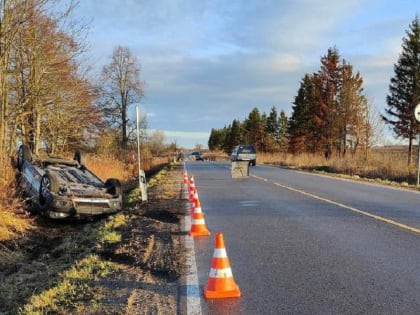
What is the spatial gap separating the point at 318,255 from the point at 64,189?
717 cm

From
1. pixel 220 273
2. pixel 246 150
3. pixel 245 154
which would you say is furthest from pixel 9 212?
pixel 246 150

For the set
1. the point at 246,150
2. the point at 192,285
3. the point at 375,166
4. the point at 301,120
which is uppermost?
the point at 301,120

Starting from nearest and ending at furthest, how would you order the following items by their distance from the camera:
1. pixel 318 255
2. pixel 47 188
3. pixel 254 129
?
pixel 318 255 < pixel 47 188 < pixel 254 129

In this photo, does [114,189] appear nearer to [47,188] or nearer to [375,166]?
[47,188]

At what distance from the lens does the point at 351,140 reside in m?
41.8

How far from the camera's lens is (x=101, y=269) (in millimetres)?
5887

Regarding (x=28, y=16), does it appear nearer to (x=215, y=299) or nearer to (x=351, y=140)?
(x=215, y=299)

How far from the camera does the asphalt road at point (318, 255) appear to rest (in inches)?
182

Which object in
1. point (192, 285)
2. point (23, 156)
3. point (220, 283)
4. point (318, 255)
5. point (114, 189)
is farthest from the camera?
point (23, 156)

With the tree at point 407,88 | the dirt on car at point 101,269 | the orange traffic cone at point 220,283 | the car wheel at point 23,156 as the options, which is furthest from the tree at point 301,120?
the orange traffic cone at point 220,283

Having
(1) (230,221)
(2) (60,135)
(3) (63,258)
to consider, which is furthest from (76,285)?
(2) (60,135)

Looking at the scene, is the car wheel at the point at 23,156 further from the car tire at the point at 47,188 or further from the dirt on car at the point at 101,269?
the dirt on car at the point at 101,269

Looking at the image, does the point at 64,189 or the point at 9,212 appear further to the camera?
the point at 64,189

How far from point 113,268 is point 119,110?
50.6 m
